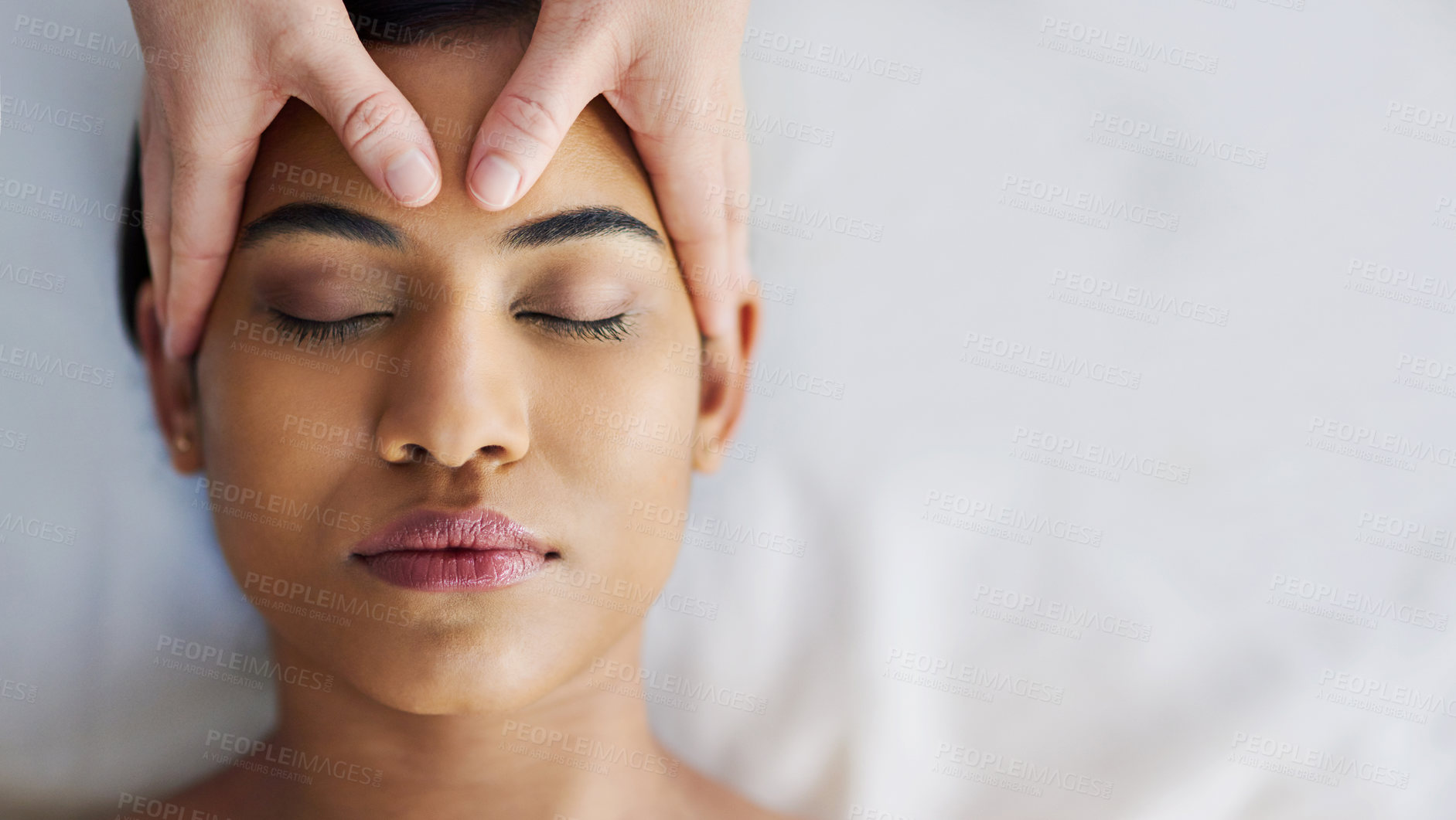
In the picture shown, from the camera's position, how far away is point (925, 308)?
1645 millimetres

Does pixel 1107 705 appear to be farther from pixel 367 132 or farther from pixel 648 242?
pixel 367 132

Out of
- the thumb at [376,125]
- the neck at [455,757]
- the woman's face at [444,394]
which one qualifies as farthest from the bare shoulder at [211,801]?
the thumb at [376,125]

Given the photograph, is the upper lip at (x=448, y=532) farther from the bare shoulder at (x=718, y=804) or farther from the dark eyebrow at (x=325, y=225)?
the bare shoulder at (x=718, y=804)

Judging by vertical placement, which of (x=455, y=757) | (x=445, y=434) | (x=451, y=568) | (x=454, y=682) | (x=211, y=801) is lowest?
(x=211, y=801)

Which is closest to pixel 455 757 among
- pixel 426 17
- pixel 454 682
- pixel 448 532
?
pixel 454 682

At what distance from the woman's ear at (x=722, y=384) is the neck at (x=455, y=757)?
0.29 metres

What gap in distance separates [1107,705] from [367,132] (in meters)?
1.30

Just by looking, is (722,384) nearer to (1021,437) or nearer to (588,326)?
(588,326)

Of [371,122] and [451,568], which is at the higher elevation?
[371,122]

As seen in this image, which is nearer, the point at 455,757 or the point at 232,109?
the point at 232,109

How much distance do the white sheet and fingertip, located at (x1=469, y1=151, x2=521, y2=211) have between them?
0.56 m

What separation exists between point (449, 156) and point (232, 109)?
0.93 feet

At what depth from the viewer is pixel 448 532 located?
1.19 meters

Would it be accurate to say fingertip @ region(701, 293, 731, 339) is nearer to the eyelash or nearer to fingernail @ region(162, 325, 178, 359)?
the eyelash
